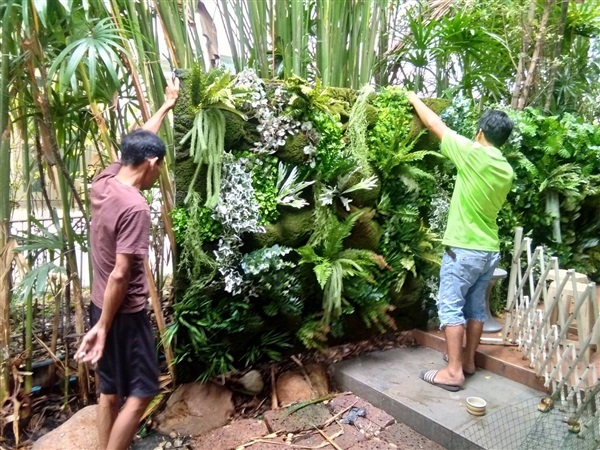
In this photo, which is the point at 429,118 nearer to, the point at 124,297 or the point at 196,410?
the point at 124,297

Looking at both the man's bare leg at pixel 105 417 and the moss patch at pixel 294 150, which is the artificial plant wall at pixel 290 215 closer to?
the moss patch at pixel 294 150

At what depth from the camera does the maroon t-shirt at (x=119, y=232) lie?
1879 mm

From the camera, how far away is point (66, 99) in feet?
8.57

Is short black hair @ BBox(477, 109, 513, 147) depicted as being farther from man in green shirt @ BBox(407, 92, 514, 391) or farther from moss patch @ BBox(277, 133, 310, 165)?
moss patch @ BBox(277, 133, 310, 165)

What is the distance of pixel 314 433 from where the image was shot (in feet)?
8.40

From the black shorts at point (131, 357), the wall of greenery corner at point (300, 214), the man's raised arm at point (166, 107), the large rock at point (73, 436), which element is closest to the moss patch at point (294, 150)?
the wall of greenery corner at point (300, 214)

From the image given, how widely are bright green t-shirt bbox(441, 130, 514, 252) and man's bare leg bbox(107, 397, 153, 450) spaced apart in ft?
6.41

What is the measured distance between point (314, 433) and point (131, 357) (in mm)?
1188

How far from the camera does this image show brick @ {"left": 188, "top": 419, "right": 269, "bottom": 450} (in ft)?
8.15

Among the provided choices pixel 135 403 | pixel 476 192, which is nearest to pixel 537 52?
pixel 476 192

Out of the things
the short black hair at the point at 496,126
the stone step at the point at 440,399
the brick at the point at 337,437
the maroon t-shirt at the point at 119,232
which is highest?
the short black hair at the point at 496,126

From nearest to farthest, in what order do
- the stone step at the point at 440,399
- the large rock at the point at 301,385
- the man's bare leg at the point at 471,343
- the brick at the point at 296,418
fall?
the stone step at the point at 440,399, the brick at the point at 296,418, the man's bare leg at the point at 471,343, the large rock at the point at 301,385

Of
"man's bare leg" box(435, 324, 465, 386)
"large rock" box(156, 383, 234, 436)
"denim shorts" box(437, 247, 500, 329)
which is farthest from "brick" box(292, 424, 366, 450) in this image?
"denim shorts" box(437, 247, 500, 329)

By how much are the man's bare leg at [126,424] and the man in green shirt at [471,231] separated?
5.87 ft
